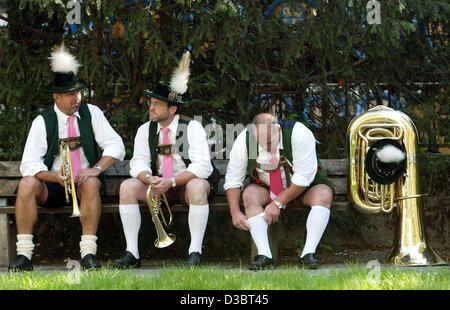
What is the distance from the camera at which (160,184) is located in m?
7.95

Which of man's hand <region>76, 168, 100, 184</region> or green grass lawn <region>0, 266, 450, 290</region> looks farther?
man's hand <region>76, 168, 100, 184</region>

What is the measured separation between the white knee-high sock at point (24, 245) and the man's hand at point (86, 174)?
54 cm

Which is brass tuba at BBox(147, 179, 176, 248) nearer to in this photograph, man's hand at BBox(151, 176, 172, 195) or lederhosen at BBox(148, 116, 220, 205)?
man's hand at BBox(151, 176, 172, 195)

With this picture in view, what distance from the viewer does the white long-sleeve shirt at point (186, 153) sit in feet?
26.4

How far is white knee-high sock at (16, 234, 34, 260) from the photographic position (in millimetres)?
7812

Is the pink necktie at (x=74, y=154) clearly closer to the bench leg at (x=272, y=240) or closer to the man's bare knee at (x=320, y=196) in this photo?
the bench leg at (x=272, y=240)

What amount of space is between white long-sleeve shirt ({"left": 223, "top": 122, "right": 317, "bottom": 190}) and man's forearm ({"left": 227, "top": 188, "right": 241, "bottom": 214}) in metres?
0.03

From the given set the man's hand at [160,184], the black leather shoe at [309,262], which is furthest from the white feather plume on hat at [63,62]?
the black leather shoe at [309,262]

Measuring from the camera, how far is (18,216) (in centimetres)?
786

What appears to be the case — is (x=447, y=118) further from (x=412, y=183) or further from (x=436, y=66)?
(x=412, y=183)

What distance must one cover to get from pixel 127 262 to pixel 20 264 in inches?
29.5

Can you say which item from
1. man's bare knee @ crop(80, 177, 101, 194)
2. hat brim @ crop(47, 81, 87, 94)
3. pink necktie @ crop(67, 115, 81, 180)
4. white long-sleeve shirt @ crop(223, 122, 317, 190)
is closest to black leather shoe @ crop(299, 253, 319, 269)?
white long-sleeve shirt @ crop(223, 122, 317, 190)
